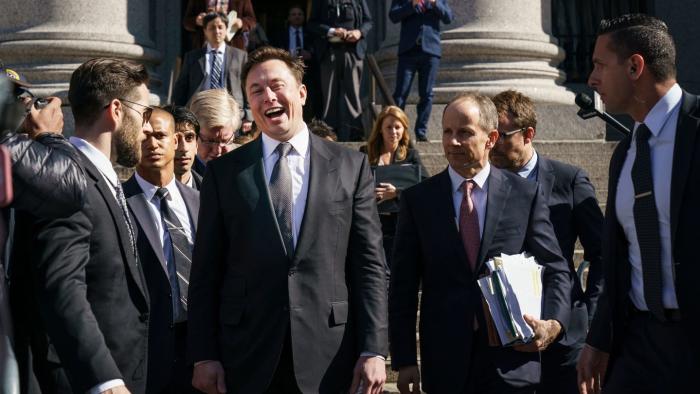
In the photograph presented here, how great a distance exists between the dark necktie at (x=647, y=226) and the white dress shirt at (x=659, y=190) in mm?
20

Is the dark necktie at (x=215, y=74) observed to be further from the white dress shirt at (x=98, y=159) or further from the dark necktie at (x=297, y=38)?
the white dress shirt at (x=98, y=159)

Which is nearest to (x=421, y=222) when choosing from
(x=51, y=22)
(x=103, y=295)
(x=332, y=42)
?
(x=103, y=295)

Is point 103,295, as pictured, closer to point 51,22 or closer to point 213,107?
point 213,107

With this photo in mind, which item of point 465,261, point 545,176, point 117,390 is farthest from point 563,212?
point 117,390

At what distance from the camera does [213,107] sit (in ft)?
20.4

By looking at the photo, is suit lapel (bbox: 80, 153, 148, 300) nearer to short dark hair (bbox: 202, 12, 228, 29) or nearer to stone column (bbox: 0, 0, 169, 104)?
short dark hair (bbox: 202, 12, 228, 29)

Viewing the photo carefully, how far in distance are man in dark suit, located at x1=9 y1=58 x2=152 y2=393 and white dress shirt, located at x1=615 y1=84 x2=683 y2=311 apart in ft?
6.10

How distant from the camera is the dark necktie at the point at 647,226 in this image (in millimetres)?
4020

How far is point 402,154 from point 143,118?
4016 millimetres

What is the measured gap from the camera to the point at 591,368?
4406 mm

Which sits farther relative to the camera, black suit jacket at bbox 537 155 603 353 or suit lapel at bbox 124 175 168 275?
black suit jacket at bbox 537 155 603 353


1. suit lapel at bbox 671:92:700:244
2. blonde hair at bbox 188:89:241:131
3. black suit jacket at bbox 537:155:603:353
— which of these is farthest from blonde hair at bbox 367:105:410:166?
suit lapel at bbox 671:92:700:244

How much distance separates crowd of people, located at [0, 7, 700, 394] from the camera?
348cm

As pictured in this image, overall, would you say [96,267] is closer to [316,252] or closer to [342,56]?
[316,252]
